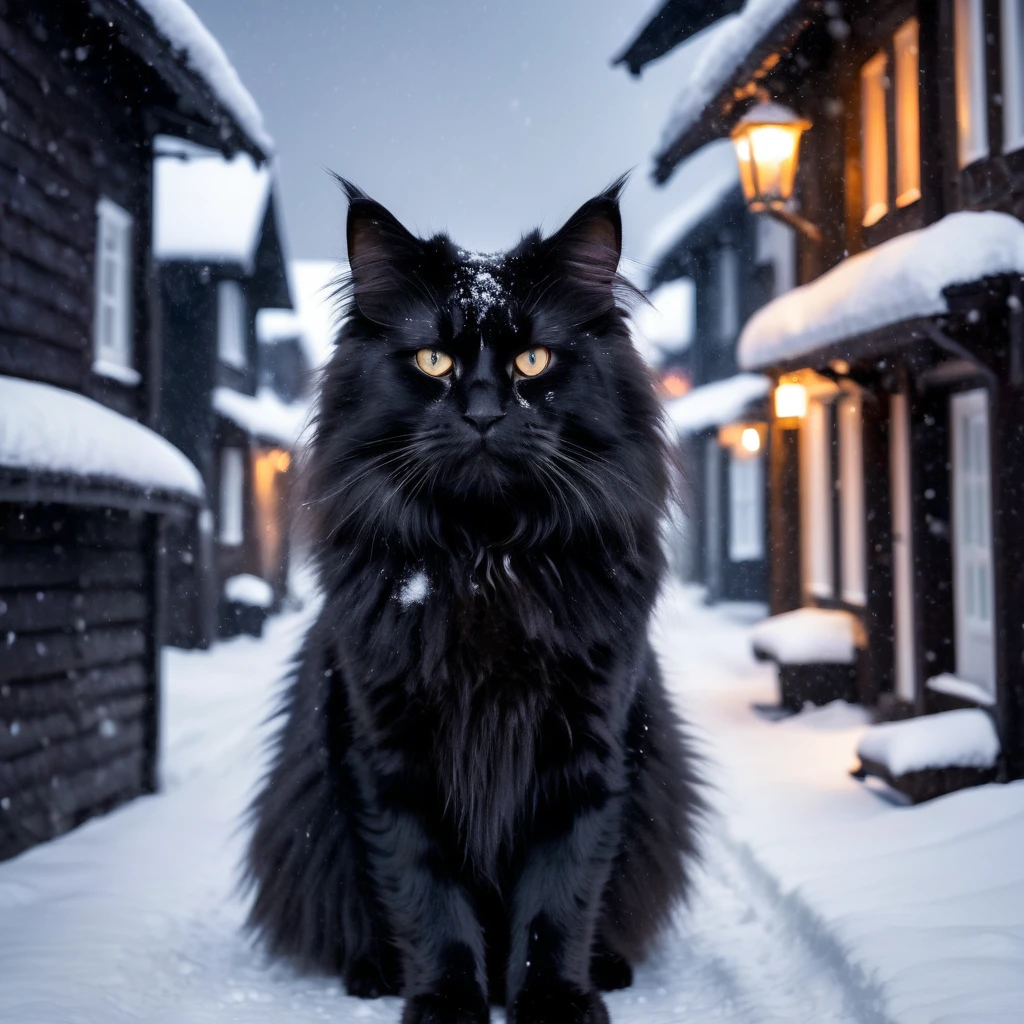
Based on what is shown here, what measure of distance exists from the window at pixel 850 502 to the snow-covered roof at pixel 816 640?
29 cm

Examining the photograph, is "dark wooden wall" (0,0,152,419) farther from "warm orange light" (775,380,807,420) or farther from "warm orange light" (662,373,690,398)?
"warm orange light" (662,373,690,398)

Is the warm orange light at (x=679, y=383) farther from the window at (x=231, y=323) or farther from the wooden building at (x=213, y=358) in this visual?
the window at (x=231, y=323)

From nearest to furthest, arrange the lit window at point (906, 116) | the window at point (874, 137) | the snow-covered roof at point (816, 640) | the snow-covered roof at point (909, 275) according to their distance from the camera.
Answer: the snow-covered roof at point (909, 275)
the lit window at point (906, 116)
the window at point (874, 137)
the snow-covered roof at point (816, 640)

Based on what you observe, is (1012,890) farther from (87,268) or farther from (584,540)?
(87,268)

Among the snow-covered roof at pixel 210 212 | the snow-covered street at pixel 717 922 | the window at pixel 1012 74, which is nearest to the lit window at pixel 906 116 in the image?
the window at pixel 1012 74

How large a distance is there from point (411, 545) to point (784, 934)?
1.75m

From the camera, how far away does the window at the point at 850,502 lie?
7867 mm

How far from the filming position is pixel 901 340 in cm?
491

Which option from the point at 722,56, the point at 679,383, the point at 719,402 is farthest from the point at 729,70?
the point at 679,383

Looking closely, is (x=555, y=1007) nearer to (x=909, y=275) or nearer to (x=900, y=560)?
(x=909, y=275)

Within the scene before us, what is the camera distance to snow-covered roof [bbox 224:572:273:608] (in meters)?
13.8

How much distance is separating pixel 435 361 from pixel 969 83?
4.45 metres

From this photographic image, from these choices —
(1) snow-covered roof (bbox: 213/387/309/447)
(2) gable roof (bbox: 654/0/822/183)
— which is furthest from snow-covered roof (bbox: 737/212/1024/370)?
(1) snow-covered roof (bbox: 213/387/309/447)

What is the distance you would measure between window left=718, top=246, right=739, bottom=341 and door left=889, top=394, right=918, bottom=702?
31.7ft
